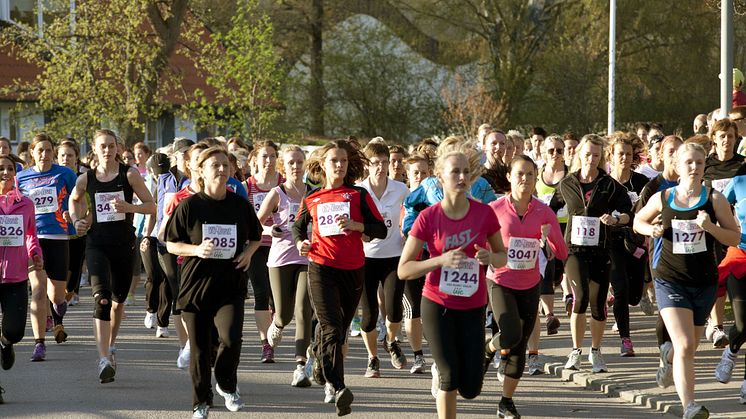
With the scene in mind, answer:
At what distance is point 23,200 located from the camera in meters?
10.1

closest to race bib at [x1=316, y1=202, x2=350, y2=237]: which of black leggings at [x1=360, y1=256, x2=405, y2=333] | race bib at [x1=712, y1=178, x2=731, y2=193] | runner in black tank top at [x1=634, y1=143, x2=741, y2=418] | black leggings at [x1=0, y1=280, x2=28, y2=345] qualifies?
black leggings at [x1=360, y1=256, x2=405, y2=333]

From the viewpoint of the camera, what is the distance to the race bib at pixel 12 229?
9.87 metres

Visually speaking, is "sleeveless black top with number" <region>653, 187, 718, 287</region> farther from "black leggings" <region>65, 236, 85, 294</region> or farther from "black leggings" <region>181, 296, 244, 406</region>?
"black leggings" <region>65, 236, 85, 294</region>

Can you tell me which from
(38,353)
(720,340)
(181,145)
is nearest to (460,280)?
(720,340)

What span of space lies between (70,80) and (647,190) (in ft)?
73.3

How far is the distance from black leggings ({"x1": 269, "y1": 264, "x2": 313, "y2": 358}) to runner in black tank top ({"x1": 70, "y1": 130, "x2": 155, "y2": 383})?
4.07 ft

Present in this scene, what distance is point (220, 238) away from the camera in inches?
329

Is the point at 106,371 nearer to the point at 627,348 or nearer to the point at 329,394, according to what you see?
the point at 329,394

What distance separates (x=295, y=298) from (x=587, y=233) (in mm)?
2450

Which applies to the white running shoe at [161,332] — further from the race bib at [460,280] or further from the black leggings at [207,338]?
the race bib at [460,280]

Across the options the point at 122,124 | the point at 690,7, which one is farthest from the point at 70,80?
the point at 690,7

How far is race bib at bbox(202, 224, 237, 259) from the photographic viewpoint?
27.3 feet

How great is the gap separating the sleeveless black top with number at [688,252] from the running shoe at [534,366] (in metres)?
2.48

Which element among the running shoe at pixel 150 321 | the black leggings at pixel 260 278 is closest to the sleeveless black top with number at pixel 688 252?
the black leggings at pixel 260 278
